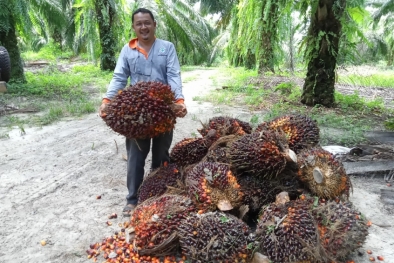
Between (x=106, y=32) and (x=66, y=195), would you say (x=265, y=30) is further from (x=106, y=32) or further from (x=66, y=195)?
(x=106, y=32)

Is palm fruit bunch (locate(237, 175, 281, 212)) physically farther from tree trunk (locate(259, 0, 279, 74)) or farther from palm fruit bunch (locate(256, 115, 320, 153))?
tree trunk (locate(259, 0, 279, 74))

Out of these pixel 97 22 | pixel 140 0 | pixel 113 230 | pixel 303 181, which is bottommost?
pixel 113 230

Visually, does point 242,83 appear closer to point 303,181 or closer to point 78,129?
point 78,129

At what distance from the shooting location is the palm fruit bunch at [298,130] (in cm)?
300

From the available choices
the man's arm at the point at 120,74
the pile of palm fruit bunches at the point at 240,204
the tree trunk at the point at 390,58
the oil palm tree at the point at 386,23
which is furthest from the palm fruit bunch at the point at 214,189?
the tree trunk at the point at 390,58

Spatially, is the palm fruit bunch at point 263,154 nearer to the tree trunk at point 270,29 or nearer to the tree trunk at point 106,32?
the tree trunk at point 270,29

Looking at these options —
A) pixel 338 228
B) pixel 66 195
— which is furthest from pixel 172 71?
pixel 338 228

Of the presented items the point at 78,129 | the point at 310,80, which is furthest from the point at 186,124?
the point at 310,80

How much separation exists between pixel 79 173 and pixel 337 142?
3.63 m

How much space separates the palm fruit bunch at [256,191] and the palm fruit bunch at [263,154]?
64 mm

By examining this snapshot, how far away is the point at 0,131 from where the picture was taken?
576 centimetres

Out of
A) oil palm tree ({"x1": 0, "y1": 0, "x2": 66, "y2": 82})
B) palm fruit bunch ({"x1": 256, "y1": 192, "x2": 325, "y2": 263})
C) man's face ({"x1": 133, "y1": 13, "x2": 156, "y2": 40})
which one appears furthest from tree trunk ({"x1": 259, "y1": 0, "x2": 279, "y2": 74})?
oil palm tree ({"x1": 0, "y1": 0, "x2": 66, "y2": 82})

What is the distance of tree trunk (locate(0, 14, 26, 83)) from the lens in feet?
32.1

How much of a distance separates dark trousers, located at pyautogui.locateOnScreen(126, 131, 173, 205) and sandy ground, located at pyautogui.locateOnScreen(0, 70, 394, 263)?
29 cm
